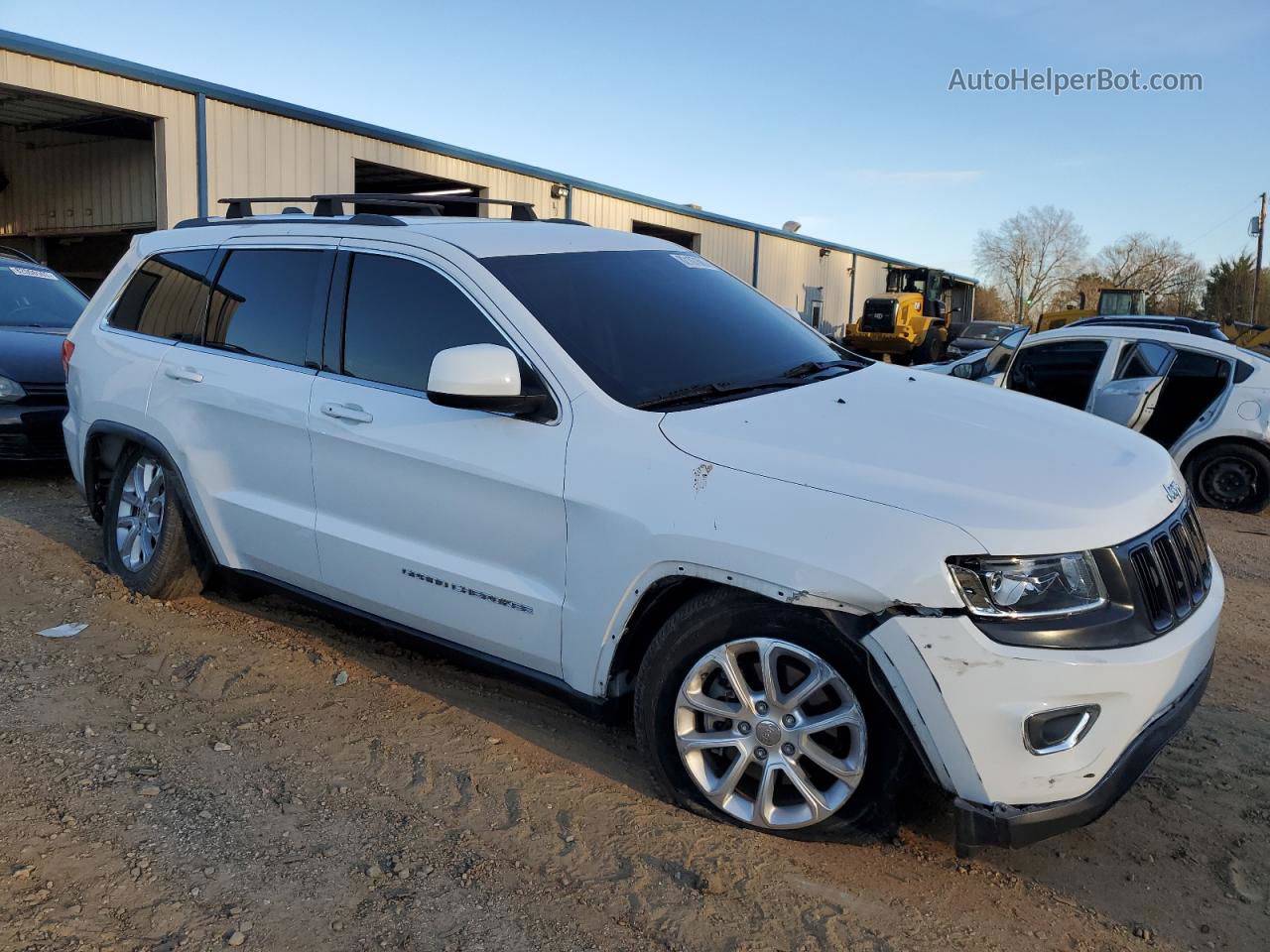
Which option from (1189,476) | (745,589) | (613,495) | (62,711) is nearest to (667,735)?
(745,589)

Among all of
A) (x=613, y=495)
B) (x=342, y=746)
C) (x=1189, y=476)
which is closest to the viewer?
(x=613, y=495)

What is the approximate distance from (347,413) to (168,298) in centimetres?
172

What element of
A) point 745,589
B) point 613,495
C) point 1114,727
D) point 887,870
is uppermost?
point 613,495

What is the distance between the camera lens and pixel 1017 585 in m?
2.57

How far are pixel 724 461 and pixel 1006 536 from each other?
2.64 ft

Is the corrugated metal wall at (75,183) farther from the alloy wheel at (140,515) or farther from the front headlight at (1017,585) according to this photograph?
the front headlight at (1017,585)

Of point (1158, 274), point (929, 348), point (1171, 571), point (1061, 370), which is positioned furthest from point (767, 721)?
point (1158, 274)

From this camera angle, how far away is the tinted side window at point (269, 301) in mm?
4145

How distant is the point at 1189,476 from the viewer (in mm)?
8703

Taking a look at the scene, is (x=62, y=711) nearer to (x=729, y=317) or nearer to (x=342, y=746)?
(x=342, y=746)

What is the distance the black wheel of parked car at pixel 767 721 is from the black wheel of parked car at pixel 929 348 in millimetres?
28904

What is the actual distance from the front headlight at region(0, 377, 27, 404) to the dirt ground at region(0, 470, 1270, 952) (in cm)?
347

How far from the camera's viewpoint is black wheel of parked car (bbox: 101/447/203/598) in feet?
15.7

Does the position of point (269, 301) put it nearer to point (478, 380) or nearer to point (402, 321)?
point (402, 321)
